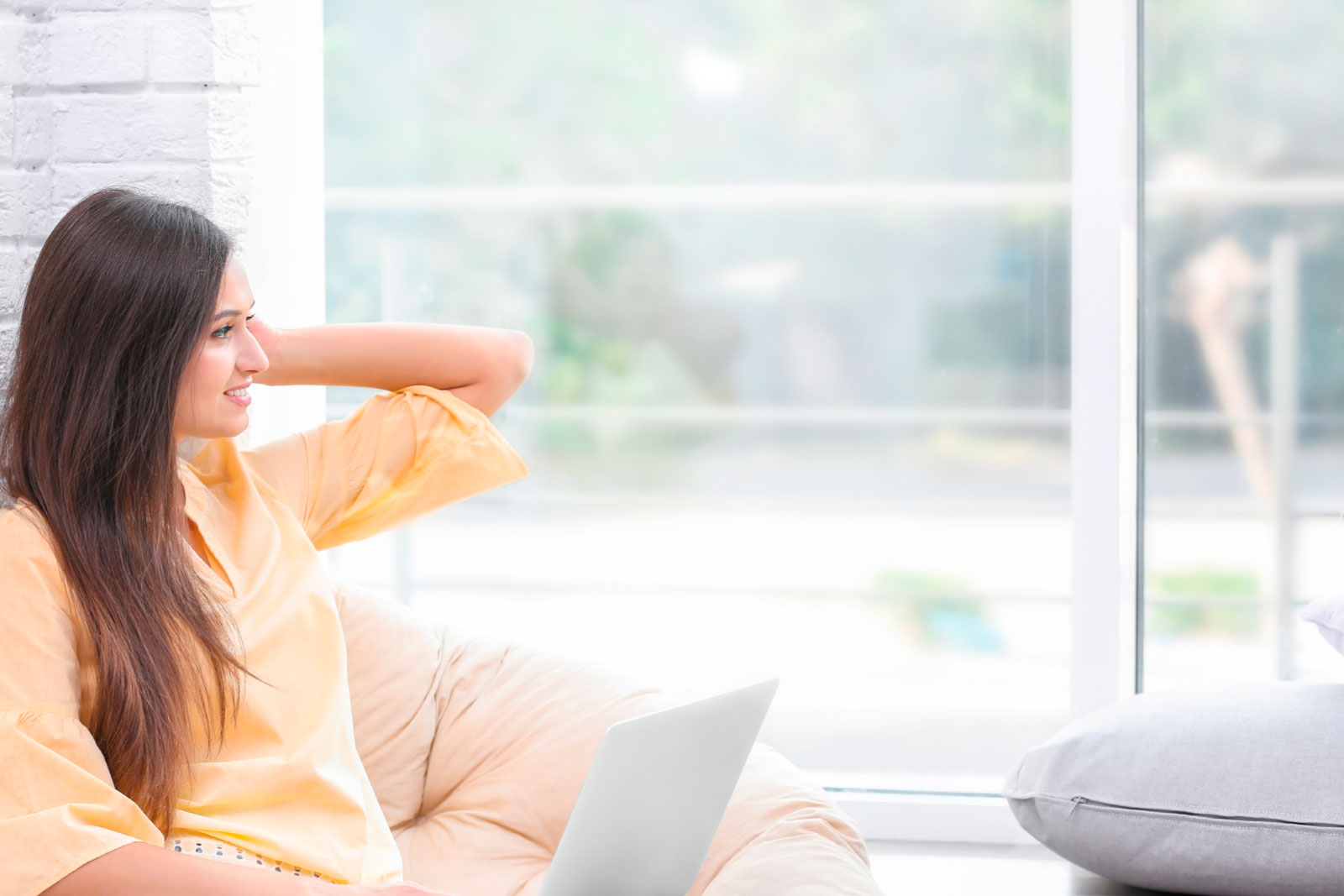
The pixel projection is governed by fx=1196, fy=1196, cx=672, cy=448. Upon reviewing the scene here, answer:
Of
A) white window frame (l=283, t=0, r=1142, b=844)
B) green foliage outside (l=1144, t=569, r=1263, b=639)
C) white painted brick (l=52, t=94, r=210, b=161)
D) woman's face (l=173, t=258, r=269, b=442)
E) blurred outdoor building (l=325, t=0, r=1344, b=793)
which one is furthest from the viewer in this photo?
blurred outdoor building (l=325, t=0, r=1344, b=793)

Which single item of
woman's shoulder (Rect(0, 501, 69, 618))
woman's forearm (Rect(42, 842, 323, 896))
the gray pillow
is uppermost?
woman's shoulder (Rect(0, 501, 69, 618))

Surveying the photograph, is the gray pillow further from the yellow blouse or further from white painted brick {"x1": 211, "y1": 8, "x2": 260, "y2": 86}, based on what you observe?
white painted brick {"x1": 211, "y1": 8, "x2": 260, "y2": 86}

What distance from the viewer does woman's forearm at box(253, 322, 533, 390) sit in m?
1.48

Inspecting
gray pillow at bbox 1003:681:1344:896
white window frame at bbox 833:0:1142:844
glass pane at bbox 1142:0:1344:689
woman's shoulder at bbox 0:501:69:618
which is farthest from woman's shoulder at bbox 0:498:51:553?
glass pane at bbox 1142:0:1344:689

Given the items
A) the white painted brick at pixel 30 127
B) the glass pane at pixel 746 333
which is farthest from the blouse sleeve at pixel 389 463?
the glass pane at pixel 746 333

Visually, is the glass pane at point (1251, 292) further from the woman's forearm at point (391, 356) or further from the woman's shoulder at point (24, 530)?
the woman's shoulder at point (24, 530)

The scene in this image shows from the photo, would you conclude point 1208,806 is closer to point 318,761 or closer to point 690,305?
point 318,761

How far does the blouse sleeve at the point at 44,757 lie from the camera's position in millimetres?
969

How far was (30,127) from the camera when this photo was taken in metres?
1.60

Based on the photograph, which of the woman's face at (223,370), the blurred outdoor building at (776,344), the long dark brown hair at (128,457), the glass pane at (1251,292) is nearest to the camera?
the long dark brown hair at (128,457)

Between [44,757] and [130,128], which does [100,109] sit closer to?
[130,128]

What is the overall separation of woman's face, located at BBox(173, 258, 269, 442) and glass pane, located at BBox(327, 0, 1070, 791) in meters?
1.18

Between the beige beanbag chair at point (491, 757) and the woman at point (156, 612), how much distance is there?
28cm

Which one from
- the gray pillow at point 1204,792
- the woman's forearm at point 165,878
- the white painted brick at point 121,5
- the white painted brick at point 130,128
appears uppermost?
the white painted brick at point 121,5
